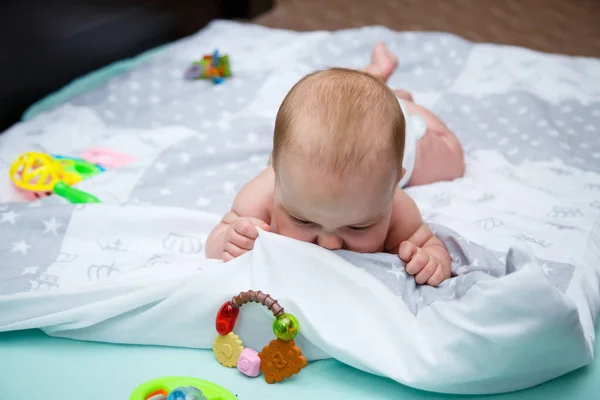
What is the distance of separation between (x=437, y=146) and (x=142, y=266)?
65 centimetres

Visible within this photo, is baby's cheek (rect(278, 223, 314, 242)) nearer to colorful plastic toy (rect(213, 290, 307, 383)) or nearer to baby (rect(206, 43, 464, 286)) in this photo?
baby (rect(206, 43, 464, 286))

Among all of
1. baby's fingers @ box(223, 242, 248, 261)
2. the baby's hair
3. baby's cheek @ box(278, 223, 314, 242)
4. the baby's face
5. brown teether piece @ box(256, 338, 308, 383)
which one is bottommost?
brown teether piece @ box(256, 338, 308, 383)

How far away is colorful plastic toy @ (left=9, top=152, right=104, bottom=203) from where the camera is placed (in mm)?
1215

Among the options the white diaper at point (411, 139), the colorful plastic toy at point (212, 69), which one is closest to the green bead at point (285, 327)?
the white diaper at point (411, 139)

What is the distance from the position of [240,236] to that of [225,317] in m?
0.15

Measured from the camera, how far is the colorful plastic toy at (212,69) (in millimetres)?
1831

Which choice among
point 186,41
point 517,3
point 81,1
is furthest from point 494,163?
point 517,3

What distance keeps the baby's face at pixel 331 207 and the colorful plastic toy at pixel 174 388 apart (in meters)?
0.24

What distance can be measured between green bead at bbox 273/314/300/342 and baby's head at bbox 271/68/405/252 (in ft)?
0.41

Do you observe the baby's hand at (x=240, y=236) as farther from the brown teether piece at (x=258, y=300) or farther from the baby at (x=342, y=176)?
the brown teether piece at (x=258, y=300)

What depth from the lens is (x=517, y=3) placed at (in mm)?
3350

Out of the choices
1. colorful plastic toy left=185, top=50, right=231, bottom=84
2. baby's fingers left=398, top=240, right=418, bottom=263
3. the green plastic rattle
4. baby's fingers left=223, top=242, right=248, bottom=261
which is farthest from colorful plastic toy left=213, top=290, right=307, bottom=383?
colorful plastic toy left=185, top=50, right=231, bottom=84

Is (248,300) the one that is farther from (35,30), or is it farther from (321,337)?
(35,30)

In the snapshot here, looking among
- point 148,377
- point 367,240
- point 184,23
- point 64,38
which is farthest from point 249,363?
point 184,23
